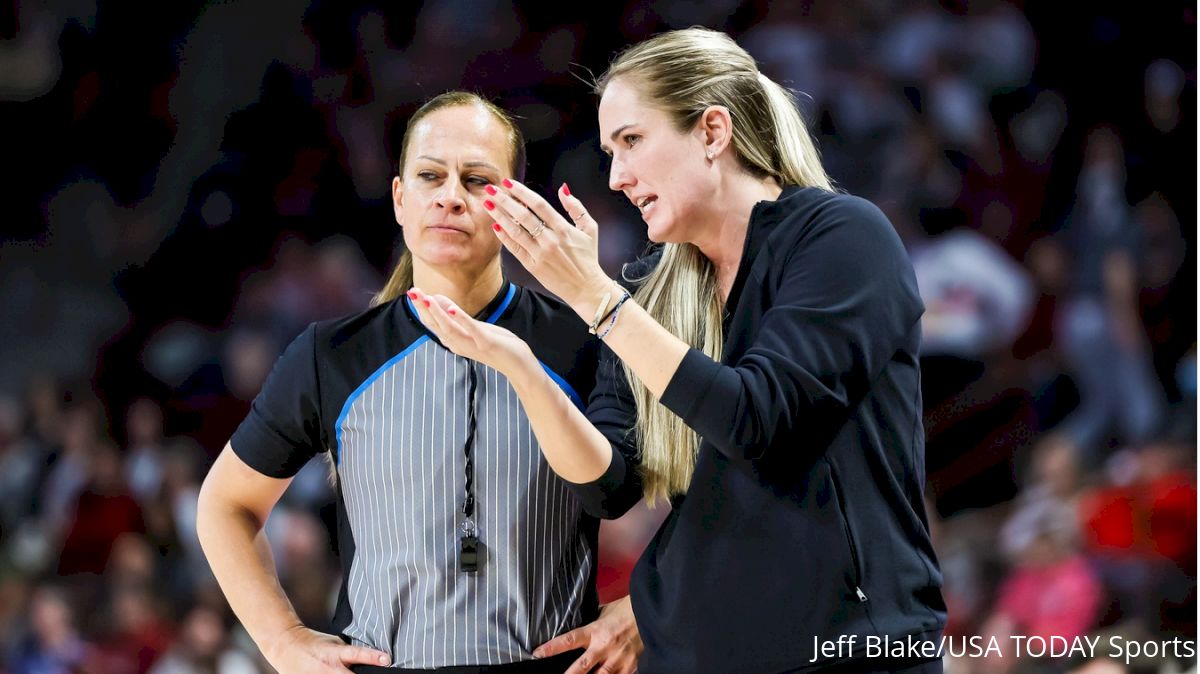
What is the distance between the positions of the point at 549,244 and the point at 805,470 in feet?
1.23

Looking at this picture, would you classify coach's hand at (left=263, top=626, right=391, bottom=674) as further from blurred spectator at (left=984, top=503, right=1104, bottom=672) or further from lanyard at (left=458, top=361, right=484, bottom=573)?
blurred spectator at (left=984, top=503, right=1104, bottom=672)

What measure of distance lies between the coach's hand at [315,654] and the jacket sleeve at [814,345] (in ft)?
2.02

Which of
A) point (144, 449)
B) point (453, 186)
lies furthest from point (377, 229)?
point (453, 186)

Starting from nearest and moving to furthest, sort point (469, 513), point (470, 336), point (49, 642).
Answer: point (470, 336), point (469, 513), point (49, 642)

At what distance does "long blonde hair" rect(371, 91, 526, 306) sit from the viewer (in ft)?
5.57

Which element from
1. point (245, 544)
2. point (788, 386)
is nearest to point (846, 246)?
point (788, 386)

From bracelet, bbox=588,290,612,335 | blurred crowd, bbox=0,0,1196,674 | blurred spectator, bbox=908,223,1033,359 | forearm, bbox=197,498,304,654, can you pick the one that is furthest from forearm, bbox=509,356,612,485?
blurred spectator, bbox=908,223,1033,359

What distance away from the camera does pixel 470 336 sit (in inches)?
52.6

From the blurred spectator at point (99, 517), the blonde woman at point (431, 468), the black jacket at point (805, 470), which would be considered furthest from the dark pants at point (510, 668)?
the blurred spectator at point (99, 517)

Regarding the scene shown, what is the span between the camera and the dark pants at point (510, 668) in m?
1.53

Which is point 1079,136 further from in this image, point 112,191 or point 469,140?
point 112,191

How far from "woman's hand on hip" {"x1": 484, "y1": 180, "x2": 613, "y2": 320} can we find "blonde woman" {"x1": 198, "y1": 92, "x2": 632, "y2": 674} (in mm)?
356

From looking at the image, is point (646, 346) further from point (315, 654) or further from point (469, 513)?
point (315, 654)

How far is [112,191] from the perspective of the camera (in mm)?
3988
